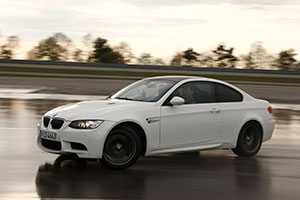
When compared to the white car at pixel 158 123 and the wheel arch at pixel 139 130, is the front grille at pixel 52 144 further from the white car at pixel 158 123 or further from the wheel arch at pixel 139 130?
the wheel arch at pixel 139 130

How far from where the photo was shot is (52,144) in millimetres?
7875

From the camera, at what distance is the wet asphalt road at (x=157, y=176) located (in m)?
6.50

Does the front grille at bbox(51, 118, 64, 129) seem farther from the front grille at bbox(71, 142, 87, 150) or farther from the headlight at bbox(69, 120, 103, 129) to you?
the front grille at bbox(71, 142, 87, 150)

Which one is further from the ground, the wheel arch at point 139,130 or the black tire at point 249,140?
the wheel arch at point 139,130

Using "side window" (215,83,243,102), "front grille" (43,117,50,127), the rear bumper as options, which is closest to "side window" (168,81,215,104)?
"side window" (215,83,243,102)

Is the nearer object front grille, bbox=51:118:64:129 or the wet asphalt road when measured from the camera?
the wet asphalt road

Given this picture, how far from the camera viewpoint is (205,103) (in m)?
8.93

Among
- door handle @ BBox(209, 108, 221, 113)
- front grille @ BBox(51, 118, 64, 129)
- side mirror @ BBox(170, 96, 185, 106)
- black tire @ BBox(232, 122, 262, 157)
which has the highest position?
side mirror @ BBox(170, 96, 185, 106)

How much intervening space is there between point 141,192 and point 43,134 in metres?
2.16

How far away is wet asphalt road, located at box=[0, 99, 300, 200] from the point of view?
256 inches

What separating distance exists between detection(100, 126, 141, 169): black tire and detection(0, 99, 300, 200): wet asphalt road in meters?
0.15

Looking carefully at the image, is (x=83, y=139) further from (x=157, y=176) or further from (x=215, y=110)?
(x=215, y=110)

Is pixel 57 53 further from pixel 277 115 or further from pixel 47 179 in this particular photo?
pixel 47 179

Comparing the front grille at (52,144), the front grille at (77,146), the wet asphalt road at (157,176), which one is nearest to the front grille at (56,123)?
the front grille at (52,144)
